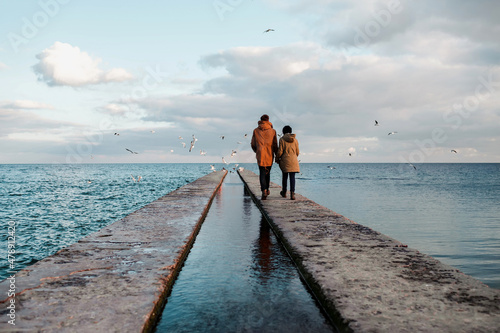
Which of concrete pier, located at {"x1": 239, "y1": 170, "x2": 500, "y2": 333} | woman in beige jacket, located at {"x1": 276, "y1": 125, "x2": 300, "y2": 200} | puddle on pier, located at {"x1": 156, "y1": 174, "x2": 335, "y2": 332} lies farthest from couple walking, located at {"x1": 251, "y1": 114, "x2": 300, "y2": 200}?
concrete pier, located at {"x1": 239, "y1": 170, "x2": 500, "y2": 333}

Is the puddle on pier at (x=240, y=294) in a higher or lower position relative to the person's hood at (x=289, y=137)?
lower

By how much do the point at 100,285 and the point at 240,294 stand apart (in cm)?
110

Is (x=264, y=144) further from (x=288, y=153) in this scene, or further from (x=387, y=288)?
(x=387, y=288)

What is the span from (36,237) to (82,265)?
8781 mm

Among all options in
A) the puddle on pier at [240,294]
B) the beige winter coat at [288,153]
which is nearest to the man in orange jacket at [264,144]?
the beige winter coat at [288,153]

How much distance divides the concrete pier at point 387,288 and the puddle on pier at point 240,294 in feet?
0.53

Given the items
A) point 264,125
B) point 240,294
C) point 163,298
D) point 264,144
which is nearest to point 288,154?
point 264,144

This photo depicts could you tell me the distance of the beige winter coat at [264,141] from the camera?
9102mm

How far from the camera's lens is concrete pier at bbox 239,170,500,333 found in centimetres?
222

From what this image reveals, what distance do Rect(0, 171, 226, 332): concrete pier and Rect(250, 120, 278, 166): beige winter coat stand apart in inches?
178

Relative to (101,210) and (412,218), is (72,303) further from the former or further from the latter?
(101,210)

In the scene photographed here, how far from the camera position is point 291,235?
488cm

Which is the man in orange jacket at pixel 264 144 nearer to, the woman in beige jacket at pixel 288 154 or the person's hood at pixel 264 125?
the person's hood at pixel 264 125

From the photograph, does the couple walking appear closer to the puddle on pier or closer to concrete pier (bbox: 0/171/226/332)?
the puddle on pier
